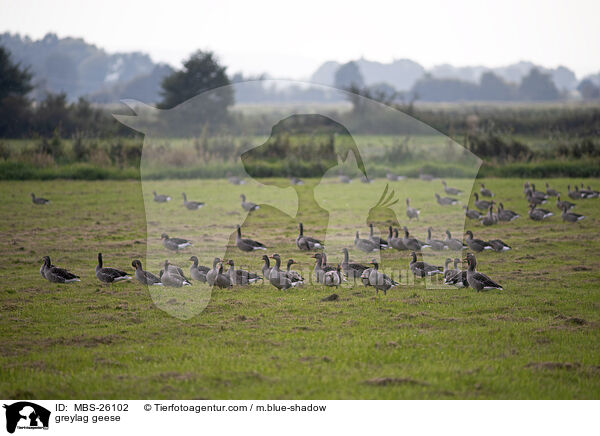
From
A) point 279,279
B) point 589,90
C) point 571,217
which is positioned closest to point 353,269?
point 279,279

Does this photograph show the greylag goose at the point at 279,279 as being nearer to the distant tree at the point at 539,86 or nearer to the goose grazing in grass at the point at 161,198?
the goose grazing in grass at the point at 161,198

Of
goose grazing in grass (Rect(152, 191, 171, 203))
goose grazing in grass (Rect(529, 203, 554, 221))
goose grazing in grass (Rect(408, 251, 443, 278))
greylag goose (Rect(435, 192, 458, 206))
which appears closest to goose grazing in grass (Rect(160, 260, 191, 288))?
goose grazing in grass (Rect(408, 251, 443, 278))

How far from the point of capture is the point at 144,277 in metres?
11.0

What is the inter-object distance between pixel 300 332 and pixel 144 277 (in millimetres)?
3946

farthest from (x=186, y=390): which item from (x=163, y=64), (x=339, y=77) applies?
(x=163, y=64)

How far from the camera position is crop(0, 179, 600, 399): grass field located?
21.5 feet

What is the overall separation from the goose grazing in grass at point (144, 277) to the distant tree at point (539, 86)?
7834 cm

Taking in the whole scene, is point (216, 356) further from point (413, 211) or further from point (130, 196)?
point (130, 196)

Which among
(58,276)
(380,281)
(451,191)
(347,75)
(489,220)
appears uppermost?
(347,75)

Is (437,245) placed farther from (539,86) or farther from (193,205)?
(539,86)

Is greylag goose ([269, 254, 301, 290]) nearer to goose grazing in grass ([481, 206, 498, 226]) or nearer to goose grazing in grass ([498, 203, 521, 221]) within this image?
goose grazing in grass ([481, 206, 498, 226])

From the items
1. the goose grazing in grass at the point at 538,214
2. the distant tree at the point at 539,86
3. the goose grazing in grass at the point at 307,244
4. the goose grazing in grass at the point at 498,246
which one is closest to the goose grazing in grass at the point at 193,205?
the goose grazing in grass at the point at 307,244

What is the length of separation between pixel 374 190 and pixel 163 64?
6625cm

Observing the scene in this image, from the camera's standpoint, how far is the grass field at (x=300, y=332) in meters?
6.55
